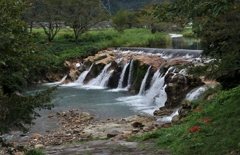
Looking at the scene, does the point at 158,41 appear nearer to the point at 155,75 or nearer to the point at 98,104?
the point at 155,75

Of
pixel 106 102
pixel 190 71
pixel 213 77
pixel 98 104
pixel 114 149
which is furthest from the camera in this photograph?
pixel 106 102

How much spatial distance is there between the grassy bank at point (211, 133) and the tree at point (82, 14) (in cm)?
2793

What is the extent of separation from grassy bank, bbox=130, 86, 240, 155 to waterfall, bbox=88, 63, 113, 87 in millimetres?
15731

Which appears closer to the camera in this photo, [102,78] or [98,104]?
[98,104]

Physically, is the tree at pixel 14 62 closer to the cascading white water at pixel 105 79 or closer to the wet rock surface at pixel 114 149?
the wet rock surface at pixel 114 149

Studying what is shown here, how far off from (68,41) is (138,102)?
844 inches

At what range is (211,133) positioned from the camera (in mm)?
7434

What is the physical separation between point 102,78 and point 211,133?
61.7ft

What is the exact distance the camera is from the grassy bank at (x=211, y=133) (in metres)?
6.60

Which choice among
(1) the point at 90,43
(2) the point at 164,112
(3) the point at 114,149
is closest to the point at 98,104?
(2) the point at 164,112

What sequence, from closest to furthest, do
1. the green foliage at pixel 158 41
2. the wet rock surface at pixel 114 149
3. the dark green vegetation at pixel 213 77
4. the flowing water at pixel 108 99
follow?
the dark green vegetation at pixel 213 77, the wet rock surface at pixel 114 149, the flowing water at pixel 108 99, the green foliage at pixel 158 41

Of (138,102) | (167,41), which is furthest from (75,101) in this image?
(167,41)

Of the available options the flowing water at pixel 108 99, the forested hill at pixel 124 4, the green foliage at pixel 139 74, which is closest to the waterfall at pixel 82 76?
the flowing water at pixel 108 99

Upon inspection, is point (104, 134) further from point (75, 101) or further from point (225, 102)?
point (75, 101)
